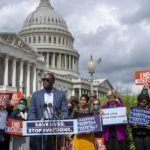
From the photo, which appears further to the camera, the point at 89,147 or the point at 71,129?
the point at 89,147

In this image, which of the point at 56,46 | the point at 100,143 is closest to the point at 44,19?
the point at 56,46

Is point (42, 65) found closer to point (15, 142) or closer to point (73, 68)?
point (73, 68)

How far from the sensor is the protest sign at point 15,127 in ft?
22.8

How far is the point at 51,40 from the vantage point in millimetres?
100688

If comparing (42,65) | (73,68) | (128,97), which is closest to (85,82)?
(73,68)

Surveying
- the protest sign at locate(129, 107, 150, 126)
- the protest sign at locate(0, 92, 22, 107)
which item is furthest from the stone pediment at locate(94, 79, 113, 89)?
the protest sign at locate(129, 107, 150, 126)

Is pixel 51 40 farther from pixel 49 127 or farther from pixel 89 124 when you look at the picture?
pixel 49 127

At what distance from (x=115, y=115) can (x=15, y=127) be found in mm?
2400

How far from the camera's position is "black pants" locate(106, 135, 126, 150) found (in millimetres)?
7789

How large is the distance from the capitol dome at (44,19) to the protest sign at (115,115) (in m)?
94.9

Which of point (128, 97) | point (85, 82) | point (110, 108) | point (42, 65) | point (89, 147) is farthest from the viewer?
point (85, 82)

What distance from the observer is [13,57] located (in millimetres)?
56156

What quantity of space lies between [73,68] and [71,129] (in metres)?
98.4

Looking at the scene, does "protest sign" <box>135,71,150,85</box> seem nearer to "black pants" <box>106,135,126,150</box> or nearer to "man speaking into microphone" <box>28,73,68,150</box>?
"black pants" <box>106,135,126,150</box>
